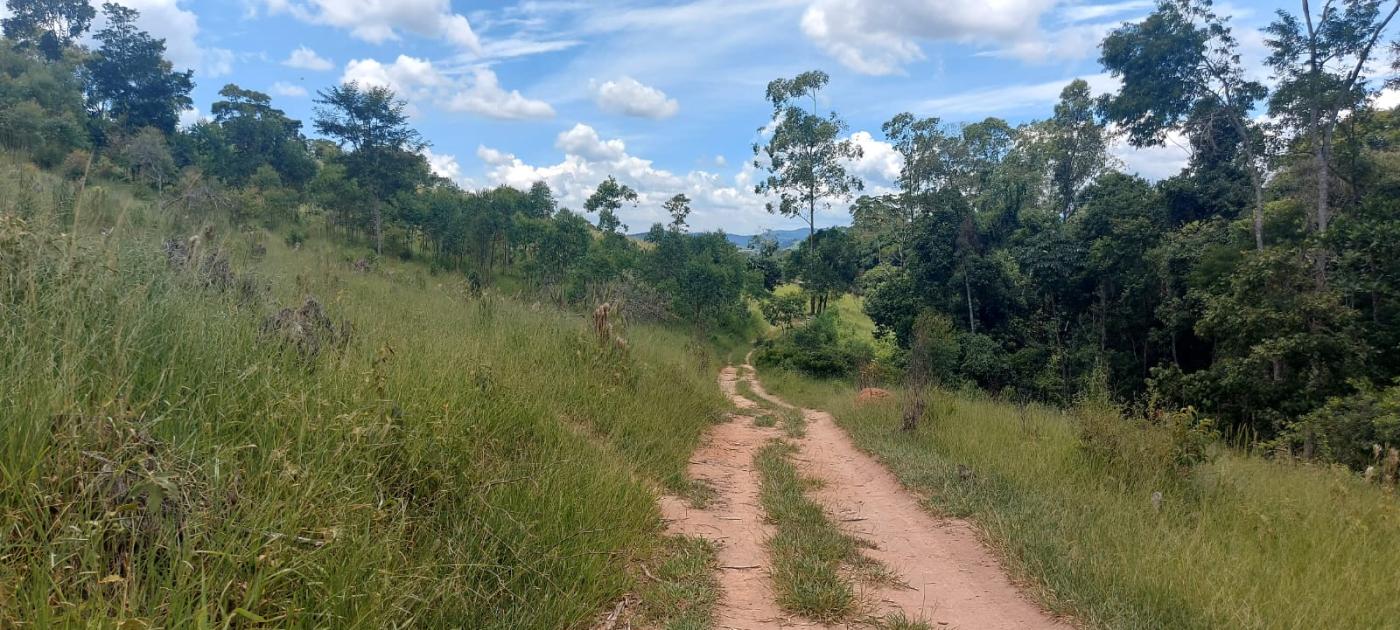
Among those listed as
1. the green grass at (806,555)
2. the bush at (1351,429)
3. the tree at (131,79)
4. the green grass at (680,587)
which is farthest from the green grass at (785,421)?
the tree at (131,79)

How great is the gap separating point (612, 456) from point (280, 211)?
30928mm

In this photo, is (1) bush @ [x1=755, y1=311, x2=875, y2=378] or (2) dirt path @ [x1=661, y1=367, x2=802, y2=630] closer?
(2) dirt path @ [x1=661, y1=367, x2=802, y2=630]

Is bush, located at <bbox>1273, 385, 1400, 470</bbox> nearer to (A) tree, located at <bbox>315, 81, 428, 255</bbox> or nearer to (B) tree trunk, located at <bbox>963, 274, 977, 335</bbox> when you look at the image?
(B) tree trunk, located at <bbox>963, 274, 977, 335</bbox>

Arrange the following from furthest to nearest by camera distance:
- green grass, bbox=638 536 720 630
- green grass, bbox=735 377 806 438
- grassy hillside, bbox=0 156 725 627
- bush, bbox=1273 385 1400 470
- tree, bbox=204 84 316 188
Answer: tree, bbox=204 84 316 188 < bush, bbox=1273 385 1400 470 < green grass, bbox=735 377 806 438 < green grass, bbox=638 536 720 630 < grassy hillside, bbox=0 156 725 627

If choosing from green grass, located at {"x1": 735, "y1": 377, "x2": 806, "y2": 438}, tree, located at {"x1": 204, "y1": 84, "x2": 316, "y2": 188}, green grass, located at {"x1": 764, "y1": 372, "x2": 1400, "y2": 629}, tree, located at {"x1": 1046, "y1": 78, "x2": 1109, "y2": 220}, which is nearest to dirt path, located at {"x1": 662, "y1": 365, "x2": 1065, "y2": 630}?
green grass, located at {"x1": 764, "y1": 372, "x2": 1400, "y2": 629}

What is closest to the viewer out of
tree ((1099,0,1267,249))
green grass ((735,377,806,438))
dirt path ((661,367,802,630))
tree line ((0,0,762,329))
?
dirt path ((661,367,802,630))

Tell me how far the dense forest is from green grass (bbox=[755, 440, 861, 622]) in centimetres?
373

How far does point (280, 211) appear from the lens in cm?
2936

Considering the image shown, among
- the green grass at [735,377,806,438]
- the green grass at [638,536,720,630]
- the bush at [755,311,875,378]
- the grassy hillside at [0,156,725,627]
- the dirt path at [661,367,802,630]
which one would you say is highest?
the grassy hillside at [0,156,725,627]

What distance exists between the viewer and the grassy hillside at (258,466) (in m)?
1.85

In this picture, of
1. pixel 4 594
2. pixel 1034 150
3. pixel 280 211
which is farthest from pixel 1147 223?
pixel 280 211

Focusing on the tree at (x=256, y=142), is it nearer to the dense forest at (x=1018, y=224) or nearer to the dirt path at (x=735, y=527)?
the dense forest at (x=1018, y=224)

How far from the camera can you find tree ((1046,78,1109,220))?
33.3 meters

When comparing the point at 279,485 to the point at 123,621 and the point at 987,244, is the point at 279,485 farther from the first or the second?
the point at 987,244
